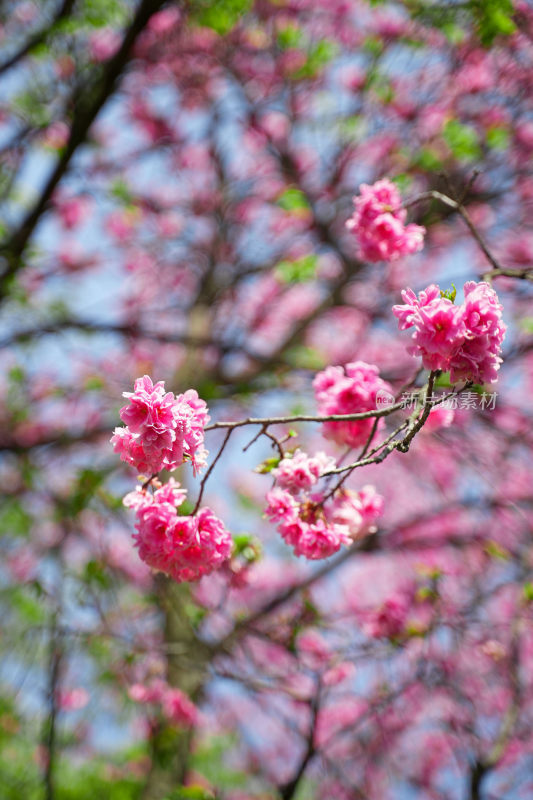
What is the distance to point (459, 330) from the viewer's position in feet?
4.97

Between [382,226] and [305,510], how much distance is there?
1268 mm

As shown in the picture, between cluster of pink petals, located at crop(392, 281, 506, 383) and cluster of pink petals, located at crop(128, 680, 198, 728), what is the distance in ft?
11.1

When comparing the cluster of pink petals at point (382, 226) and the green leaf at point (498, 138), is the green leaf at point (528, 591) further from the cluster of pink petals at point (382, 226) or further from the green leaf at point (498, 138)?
the green leaf at point (498, 138)

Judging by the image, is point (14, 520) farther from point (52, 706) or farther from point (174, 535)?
point (174, 535)

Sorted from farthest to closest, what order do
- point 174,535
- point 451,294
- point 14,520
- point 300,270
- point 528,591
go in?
point 14,520 → point 300,270 → point 528,591 → point 174,535 → point 451,294

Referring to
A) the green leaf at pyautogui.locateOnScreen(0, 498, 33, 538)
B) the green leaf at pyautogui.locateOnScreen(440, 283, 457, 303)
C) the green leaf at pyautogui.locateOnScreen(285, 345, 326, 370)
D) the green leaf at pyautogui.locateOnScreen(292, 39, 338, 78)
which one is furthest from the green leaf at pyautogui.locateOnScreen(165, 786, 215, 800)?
the green leaf at pyautogui.locateOnScreen(292, 39, 338, 78)

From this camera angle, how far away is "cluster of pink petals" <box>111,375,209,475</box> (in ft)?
5.10

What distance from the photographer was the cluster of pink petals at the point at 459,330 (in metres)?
1.52

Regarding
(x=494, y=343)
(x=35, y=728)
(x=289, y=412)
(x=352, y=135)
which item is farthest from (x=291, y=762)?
(x=494, y=343)

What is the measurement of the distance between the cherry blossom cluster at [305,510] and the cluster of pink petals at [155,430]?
1.29 feet

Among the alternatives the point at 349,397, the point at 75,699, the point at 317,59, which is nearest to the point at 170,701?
the point at 75,699

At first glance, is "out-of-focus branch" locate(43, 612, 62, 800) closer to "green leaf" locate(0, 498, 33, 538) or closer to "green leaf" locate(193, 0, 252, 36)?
"green leaf" locate(0, 498, 33, 538)

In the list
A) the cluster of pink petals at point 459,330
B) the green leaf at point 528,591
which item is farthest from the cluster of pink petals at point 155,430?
the green leaf at point 528,591

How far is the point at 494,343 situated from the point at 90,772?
6825 mm
